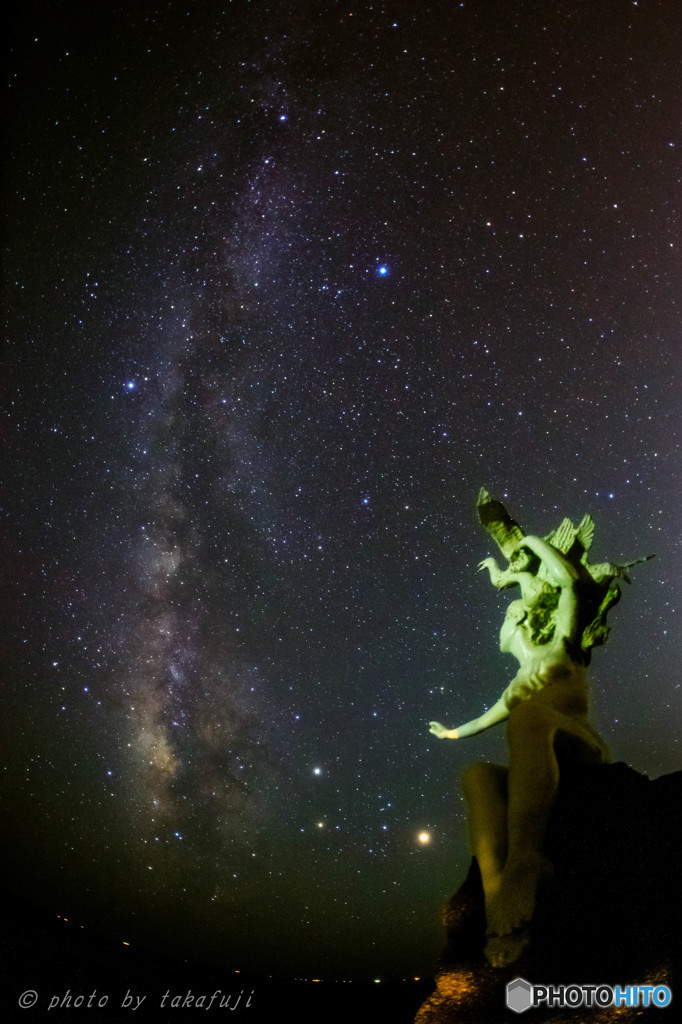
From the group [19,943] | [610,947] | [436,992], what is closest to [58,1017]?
[19,943]

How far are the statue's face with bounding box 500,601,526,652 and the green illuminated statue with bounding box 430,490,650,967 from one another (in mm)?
11

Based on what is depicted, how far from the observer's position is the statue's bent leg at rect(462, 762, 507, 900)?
5.21m

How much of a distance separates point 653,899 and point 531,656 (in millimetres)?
2384

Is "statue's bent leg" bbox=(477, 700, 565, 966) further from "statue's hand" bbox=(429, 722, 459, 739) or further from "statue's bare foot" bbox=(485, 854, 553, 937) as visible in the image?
"statue's hand" bbox=(429, 722, 459, 739)

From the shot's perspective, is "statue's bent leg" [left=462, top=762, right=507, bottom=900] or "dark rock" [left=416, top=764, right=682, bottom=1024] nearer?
"dark rock" [left=416, top=764, right=682, bottom=1024]

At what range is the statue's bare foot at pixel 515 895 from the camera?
475 centimetres

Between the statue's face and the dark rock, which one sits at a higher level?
the statue's face

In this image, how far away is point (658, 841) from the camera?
5051 mm

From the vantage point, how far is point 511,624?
7.18m

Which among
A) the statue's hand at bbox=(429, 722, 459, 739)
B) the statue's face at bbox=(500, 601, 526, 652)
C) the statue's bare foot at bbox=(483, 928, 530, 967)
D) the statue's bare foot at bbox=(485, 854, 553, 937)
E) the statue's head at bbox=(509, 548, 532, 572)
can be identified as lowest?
the statue's bare foot at bbox=(483, 928, 530, 967)

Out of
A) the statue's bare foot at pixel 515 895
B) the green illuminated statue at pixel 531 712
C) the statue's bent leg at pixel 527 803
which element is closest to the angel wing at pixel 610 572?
the green illuminated statue at pixel 531 712

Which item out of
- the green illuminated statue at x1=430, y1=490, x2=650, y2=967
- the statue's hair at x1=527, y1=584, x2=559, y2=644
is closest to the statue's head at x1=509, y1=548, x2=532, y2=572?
the green illuminated statue at x1=430, y1=490, x2=650, y2=967

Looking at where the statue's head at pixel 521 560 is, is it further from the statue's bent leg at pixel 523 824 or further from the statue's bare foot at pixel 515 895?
the statue's bare foot at pixel 515 895

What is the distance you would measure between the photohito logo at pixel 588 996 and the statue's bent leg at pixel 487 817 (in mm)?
623
